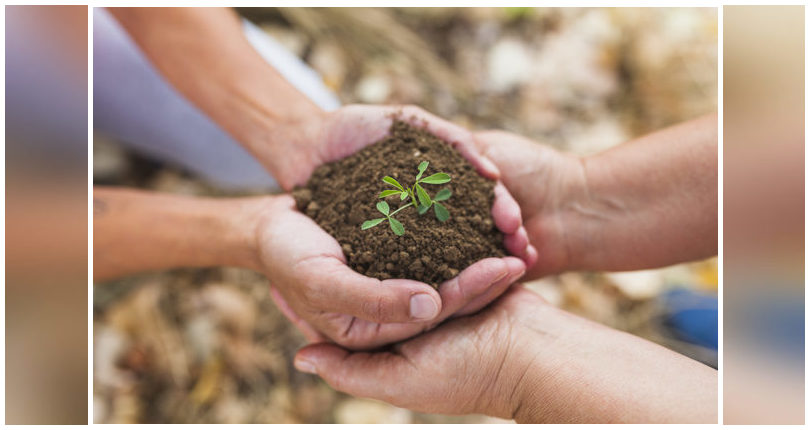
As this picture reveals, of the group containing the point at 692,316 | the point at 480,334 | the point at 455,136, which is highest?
the point at 455,136

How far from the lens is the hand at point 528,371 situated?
61 cm

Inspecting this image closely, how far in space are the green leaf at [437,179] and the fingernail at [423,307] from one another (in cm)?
12

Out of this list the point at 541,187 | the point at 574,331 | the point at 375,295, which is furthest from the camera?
the point at 541,187

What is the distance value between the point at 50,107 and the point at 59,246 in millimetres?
171

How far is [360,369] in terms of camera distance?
676mm

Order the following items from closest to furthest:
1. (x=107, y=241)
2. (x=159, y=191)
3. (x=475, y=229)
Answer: (x=475, y=229), (x=107, y=241), (x=159, y=191)

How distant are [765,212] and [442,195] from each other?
41cm

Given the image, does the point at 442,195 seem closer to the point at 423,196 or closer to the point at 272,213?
the point at 423,196

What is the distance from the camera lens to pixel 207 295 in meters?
0.92

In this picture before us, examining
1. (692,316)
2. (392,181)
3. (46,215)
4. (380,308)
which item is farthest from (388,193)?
(692,316)

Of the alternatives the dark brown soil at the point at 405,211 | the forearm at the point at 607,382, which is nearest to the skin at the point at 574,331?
the forearm at the point at 607,382

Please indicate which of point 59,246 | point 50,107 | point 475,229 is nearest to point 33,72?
point 50,107

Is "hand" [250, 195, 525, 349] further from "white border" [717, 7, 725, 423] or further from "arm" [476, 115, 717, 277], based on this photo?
"white border" [717, 7, 725, 423]

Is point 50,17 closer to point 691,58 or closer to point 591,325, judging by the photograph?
point 591,325
